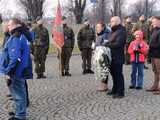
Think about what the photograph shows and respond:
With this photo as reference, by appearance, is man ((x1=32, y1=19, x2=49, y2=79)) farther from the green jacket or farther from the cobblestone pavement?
the green jacket

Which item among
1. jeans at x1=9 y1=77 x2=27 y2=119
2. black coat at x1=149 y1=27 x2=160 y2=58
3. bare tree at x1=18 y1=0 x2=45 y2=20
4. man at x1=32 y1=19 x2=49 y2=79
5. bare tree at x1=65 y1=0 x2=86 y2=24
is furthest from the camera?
bare tree at x1=65 y1=0 x2=86 y2=24

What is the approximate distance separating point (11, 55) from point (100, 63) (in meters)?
3.56

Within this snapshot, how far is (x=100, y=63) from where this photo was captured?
38.5ft

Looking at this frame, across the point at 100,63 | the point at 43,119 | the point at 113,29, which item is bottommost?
the point at 43,119

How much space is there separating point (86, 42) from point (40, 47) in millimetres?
1699

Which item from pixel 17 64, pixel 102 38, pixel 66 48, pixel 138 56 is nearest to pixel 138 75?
pixel 138 56

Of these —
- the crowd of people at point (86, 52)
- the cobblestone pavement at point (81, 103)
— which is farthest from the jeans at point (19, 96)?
the cobblestone pavement at point (81, 103)

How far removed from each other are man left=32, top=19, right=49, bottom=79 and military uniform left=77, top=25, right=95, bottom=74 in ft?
4.32

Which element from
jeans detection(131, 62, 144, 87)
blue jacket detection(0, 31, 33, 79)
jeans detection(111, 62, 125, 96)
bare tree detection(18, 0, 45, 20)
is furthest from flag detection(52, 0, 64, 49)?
bare tree detection(18, 0, 45, 20)

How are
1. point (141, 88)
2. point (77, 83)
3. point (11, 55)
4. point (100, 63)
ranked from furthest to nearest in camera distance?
point (77, 83), point (141, 88), point (100, 63), point (11, 55)

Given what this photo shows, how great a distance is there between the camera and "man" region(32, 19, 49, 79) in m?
15.5

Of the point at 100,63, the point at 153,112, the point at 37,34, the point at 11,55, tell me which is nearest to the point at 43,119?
the point at 11,55

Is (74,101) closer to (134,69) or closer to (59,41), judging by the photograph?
(134,69)

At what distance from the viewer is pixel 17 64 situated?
8.63 metres
